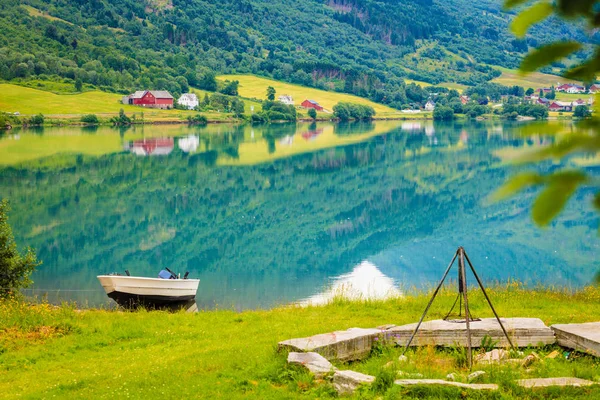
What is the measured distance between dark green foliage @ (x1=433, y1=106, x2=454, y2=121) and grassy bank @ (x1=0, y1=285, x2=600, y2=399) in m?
179

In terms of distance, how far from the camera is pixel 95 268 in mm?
31625

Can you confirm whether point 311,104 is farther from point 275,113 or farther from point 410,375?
point 410,375

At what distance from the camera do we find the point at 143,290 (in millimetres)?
22281

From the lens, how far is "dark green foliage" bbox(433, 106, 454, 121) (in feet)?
633

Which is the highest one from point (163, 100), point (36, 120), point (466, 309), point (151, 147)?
point (163, 100)

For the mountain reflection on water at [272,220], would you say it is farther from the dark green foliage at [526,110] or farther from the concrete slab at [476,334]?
the dark green foliage at [526,110]

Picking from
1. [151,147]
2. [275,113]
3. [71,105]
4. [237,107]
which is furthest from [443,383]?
[237,107]

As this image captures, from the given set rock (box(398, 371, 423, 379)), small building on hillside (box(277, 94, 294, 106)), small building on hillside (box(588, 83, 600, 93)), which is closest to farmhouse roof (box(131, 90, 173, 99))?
small building on hillside (box(277, 94, 294, 106))

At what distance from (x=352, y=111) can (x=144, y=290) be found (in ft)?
536

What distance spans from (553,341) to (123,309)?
1415 centimetres

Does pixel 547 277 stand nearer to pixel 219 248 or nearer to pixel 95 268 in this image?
pixel 219 248

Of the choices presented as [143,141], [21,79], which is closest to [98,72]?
[21,79]

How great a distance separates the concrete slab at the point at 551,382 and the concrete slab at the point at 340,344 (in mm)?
3056

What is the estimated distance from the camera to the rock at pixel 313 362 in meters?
9.95
